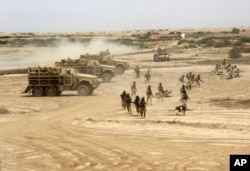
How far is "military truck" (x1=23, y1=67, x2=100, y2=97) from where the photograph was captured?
93.0 feet

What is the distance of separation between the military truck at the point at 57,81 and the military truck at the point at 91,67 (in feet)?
13.2

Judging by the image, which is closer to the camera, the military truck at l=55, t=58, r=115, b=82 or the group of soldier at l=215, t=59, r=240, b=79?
the military truck at l=55, t=58, r=115, b=82

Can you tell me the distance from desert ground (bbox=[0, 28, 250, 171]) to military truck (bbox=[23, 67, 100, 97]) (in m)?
0.59

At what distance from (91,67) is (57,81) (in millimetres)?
5717

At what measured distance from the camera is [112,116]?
2064 cm

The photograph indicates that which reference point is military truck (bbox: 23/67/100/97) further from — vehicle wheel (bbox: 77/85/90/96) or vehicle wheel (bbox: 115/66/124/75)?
vehicle wheel (bbox: 115/66/124/75)

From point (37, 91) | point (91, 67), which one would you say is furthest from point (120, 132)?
point (91, 67)

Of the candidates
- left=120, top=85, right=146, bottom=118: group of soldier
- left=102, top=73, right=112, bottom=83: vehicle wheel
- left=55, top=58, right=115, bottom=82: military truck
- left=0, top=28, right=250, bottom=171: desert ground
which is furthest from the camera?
left=102, top=73, right=112, bottom=83: vehicle wheel

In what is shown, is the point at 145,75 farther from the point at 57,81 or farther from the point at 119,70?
the point at 57,81

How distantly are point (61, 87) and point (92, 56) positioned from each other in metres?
10.2

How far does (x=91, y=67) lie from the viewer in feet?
111

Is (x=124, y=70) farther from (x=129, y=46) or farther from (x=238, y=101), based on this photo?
(x=129, y=46)

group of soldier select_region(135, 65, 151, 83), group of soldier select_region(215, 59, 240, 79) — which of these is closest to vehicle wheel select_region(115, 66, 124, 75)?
group of soldier select_region(135, 65, 151, 83)

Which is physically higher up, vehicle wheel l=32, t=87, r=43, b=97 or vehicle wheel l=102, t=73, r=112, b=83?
vehicle wheel l=102, t=73, r=112, b=83
